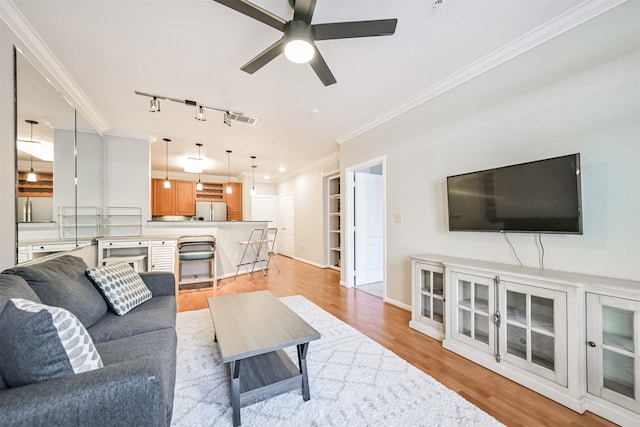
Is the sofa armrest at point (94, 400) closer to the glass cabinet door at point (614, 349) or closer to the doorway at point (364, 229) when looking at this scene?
the glass cabinet door at point (614, 349)

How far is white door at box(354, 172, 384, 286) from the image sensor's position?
175 inches

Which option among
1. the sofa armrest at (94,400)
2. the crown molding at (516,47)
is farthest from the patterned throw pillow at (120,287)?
the crown molding at (516,47)

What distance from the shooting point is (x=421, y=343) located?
7.98 feet

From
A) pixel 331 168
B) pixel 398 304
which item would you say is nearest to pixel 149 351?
pixel 398 304

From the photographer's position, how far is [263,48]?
222 centimetres

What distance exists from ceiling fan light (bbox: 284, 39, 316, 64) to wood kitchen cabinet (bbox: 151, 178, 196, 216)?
6968 millimetres

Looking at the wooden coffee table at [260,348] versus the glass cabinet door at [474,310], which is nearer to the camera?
the wooden coffee table at [260,348]

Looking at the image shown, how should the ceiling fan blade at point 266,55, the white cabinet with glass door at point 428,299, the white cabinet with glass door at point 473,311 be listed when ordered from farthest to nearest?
the white cabinet with glass door at point 428,299 < the white cabinet with glass door at point 473,311 < the ceiling fan blade at point 266,55

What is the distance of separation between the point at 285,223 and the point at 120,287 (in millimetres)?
6059

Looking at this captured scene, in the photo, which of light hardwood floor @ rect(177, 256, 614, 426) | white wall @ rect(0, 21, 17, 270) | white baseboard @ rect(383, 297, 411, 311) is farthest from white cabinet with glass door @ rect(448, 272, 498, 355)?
white wall @ rect(0, 21, 17, 270)

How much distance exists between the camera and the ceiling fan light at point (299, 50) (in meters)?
1.62

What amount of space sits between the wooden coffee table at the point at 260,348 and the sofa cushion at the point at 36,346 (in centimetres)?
64

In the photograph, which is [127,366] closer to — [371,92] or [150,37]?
[150,37]

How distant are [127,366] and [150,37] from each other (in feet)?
7.73
